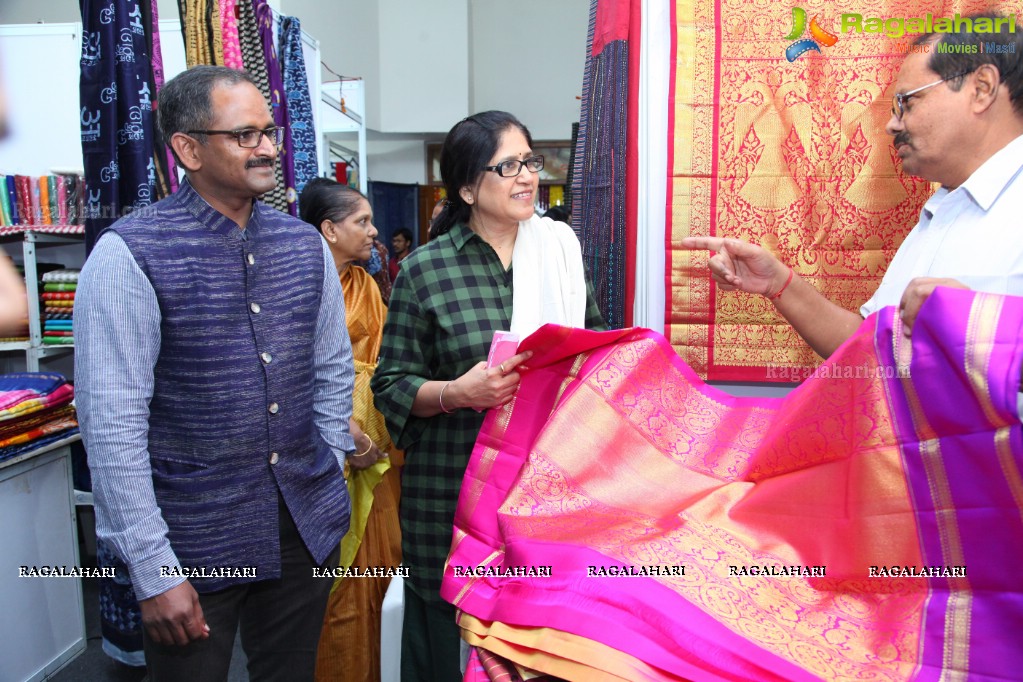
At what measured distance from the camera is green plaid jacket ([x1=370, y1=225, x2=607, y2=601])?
1674 mm

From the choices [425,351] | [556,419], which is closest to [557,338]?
[556,419]

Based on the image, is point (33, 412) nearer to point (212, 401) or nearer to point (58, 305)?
point (58, 305)

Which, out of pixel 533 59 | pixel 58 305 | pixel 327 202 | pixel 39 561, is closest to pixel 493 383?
pixel 327 202

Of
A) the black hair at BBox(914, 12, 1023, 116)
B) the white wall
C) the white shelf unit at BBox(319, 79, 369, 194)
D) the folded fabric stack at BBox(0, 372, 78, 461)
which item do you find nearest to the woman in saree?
the folded fabric stack at BBox(0, 372, 78, 461)

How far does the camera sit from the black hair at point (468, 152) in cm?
174

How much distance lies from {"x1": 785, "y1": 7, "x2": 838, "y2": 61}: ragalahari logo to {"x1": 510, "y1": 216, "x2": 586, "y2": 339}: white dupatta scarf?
3.25ft

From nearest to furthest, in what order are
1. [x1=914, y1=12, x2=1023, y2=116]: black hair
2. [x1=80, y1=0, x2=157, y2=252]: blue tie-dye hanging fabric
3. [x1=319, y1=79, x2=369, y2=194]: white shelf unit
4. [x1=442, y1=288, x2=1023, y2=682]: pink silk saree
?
[x1=442, y1=288, x2=1023, y2=682]: pink silk saree → [x1=914, y1=12, x2=1023, y2=116]: black hair → [x1=80, y1=0, x2=157, y2=252]: blue tie-dye hanging fabric → [x1=319, y1=79, x2=369, y2=194]: white shelf unit

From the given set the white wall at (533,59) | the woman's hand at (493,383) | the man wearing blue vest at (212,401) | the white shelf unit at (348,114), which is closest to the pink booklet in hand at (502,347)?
the woman's hand at (493,383)

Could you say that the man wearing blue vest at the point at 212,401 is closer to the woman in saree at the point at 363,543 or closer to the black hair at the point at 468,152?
A: the black hair at the point at 468,152

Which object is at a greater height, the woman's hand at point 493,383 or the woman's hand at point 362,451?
the woman's hand at point 493,383

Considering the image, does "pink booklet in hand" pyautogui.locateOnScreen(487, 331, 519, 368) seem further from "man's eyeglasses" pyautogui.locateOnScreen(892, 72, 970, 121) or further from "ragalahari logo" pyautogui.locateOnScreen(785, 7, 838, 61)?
"ragalahari logo" pyautogui.locateOnScreen(785, 7, 838, 61)

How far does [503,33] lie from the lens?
10.7 m

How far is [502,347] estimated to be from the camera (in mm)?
1480

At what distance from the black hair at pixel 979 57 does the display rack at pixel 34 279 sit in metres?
2.91
